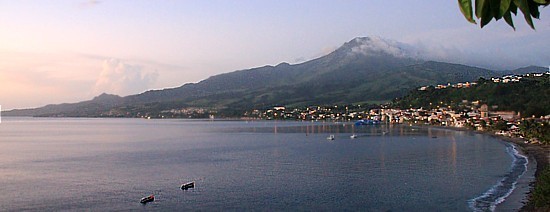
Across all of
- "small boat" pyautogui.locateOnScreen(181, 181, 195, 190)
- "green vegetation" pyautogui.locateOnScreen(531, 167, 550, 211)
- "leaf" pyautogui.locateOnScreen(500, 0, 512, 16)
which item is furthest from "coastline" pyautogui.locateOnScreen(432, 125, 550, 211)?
"leaf" pyautogui.locateOnScreen(500, 0, 512, 16)

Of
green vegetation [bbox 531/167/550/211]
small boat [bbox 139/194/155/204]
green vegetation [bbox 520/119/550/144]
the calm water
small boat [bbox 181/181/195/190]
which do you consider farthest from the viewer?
green vegetation [bbox 520/119/550/144]

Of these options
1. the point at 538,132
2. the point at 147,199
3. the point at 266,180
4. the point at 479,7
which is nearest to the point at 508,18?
the point at 479,7

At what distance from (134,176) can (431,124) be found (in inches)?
4070

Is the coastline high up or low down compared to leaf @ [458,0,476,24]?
down

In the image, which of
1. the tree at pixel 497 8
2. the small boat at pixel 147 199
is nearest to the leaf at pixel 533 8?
the tree at pixel 497 8

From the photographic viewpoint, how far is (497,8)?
162cm

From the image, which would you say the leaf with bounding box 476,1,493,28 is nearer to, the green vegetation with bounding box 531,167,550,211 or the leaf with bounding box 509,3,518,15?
the leaf with bounding box 509,3,518,15

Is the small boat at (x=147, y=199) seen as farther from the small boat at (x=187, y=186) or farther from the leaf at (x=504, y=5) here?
the leaf at (x=504, y=5)

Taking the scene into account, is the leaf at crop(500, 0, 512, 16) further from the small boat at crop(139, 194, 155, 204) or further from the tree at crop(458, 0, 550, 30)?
the small boat at crop(139, 194, 155, 204)

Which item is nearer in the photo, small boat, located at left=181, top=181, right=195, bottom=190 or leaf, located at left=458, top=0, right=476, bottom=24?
leaf, located at left=458, top=0, right=476, bottom=24

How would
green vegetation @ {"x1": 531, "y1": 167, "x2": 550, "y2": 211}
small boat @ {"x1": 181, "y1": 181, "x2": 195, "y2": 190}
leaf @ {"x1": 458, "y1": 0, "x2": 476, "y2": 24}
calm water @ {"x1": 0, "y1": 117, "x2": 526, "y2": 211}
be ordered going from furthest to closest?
small boat @ {"x1": 181, "y1": 181, "x2": 195, "y2": 190}, calm water @ {"x1": 0, "y1": 117, "x2": 526, "y2": 211}, green vegetation @ {"x1": 531, "y1": 167, "x2": 550, "y2": 211}, leaf @ {"x1": 458, "y1": 0, "x2": 476, "y2": 24}

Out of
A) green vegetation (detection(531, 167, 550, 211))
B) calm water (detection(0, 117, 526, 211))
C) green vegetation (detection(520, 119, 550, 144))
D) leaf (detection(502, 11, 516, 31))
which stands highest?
leaf (detection(502, 11, 516, 31))

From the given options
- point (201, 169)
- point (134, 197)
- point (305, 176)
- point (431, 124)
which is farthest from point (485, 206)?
point (431, 124)

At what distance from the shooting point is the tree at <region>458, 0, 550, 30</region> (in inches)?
63.0
